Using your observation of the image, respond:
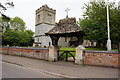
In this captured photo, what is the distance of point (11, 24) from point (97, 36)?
114ft

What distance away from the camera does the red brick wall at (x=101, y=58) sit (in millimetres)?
7383

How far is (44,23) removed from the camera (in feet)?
104

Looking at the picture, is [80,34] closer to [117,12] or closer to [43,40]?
[117,12]

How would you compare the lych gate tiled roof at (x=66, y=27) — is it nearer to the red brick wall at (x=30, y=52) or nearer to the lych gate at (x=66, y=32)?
the lych gate at (x=66, y=32)

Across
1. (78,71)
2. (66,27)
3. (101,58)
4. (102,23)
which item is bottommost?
(78,71)

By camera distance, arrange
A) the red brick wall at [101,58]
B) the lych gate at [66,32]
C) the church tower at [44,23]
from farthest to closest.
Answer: the church tower at [44,23], the lych gate at [66,32], the red brick wall at [101,58]

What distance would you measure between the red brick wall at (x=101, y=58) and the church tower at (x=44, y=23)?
24304 mm

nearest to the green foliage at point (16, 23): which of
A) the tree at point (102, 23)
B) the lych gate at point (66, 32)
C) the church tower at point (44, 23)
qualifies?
the church tower at point (44, 23)

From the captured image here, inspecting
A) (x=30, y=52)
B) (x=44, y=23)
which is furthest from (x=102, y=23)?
(x=44, y=23)

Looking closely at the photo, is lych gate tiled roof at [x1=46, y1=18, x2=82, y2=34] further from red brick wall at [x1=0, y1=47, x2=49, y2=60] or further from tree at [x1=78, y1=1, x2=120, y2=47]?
tree at [x1=78, y1=1, x2=120, y2=47]

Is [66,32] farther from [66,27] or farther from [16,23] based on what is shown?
[16,23]

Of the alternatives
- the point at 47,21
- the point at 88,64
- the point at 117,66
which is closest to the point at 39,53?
the point at 88,64

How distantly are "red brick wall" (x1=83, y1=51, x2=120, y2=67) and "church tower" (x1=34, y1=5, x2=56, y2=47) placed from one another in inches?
957

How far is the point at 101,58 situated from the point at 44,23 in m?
26.2
